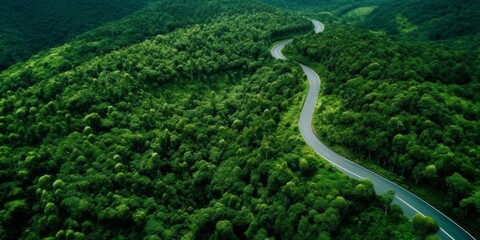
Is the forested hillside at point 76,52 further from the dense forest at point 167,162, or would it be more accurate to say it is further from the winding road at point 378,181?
the winding road at point 378,181

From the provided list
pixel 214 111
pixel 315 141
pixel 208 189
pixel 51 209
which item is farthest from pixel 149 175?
pixel 315 141

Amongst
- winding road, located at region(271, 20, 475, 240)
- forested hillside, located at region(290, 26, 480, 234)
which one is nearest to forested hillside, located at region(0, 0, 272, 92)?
forested hillside, located at region(290, 26, 480, 234)

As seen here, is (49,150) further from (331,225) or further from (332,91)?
(332,91)

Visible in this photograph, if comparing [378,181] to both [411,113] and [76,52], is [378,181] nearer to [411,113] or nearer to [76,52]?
[411,113]

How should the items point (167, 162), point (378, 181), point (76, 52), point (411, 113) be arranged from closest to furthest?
point (378, 181), point (411, 113), point (167, 162), point (76, 52)

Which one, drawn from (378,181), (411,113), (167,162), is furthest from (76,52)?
(411,113)

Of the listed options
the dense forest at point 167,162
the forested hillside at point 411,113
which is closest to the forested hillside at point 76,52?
the dense forest at point 167,162

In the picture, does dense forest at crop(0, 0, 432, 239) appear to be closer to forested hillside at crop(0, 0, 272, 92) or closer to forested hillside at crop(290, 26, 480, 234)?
forested hillside at crop(0, 0, 272, 92)
